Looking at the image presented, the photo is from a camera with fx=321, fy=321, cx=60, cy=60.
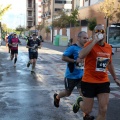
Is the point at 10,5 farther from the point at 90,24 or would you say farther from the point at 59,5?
the point at 59,5

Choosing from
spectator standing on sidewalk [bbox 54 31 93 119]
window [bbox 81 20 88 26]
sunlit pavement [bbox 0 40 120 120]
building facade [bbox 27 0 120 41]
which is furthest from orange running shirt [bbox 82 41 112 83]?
window [bbox 81 20 88 26]

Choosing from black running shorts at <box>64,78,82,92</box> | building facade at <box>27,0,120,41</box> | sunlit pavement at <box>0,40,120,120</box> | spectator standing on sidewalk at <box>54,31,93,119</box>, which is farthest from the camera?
building facade at <box>27,0,120,41</box>

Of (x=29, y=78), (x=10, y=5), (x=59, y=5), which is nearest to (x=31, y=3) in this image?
(x=59, y=5)

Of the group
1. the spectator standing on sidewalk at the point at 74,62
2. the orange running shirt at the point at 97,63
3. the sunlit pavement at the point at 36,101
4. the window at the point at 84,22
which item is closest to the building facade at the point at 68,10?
the window at the point at 84,22

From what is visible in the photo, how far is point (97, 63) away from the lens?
4891mm

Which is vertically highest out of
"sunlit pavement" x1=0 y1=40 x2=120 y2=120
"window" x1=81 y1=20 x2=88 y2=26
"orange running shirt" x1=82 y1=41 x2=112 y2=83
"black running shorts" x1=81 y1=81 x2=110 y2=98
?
"window" x1=81 y1=20 x2=88 y2=26

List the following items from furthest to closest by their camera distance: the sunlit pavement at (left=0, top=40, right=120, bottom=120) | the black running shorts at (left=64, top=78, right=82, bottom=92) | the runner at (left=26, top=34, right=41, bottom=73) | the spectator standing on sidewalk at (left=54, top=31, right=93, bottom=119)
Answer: the runner at (left=26, top=34, right=41, bottom=73) < the black running shorts at (left=64, top=78, right=82, bottom=92) < the sunlit pavement at (left=0, top=40, right=120, bottom=120) < the spectator standing on sidewalk at (left=54, top=31, right=93, bottom=119)

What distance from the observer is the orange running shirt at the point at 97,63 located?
485cm

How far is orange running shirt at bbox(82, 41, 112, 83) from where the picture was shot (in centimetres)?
485

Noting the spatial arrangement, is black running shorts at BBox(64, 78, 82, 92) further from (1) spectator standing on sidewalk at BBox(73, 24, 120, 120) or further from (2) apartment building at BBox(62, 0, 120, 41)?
(2) apartment building at BBox(62, 0, 120, 41)

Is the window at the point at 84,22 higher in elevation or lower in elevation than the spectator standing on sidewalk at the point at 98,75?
higher

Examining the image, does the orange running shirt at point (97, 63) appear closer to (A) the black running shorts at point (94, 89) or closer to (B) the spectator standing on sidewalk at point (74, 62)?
(A) the black running shorts at point (94, 89)

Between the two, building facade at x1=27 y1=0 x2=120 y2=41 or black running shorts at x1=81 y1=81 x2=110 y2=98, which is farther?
building facade at x1=27 y1=0 x2=120 y2=41

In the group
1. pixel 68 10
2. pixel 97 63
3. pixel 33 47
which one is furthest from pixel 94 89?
pixel 68 10
